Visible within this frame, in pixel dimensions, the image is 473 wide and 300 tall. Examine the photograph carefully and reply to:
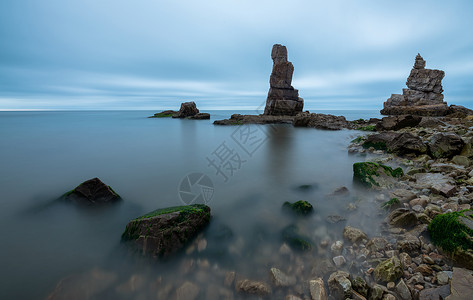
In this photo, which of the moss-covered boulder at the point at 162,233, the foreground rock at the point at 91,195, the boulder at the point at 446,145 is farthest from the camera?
the boulder at the point at 446,145

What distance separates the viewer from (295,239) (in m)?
3.92

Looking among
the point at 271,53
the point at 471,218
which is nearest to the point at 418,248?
the point at 471,218

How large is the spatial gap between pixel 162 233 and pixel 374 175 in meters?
6.14

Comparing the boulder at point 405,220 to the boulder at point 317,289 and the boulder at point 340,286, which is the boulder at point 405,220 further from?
the boulder at point 317,289

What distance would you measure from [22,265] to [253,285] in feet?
13.6

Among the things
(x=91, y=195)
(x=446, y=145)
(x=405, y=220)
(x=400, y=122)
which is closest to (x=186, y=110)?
(x=400, y=122)

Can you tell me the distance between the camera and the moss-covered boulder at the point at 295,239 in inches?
148

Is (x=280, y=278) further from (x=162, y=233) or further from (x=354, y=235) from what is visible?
(x=162, y=233)

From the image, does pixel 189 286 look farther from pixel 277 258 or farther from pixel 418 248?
pixel 418 248

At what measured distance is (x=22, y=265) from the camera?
3.57m

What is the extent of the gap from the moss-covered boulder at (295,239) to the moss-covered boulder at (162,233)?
6.27 ft

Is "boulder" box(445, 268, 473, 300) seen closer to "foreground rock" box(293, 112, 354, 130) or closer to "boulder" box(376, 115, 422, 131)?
"boulder" box(376, 115, 422, 131)

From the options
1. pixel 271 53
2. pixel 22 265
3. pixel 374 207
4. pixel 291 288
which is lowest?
pixel 22 265

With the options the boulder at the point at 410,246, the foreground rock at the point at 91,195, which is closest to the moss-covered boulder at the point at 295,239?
the boulder at the point at 410,246
